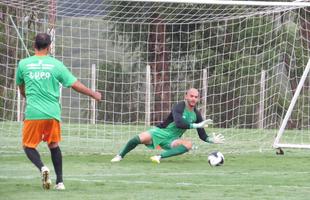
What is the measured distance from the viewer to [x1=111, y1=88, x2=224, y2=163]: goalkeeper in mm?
15031

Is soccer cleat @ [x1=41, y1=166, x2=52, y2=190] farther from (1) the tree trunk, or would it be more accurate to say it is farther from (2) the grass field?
(1) the tree trunk

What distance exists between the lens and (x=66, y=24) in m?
20.0

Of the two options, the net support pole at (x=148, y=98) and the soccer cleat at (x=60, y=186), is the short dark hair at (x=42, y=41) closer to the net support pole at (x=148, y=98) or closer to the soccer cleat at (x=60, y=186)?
the soccer cleat at (x=60, y=186)

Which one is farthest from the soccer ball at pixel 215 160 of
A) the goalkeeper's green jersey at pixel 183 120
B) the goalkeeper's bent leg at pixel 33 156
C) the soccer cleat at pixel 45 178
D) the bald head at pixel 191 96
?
the soccer cleat at pixel 45 178

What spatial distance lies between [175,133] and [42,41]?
482 cm

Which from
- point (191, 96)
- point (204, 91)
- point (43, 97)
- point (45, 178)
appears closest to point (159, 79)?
point (204, 91)

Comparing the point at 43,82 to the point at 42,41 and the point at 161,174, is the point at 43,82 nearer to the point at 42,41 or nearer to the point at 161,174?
the point at 42,41

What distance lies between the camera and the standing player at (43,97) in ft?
36.4

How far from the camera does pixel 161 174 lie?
13.1 meters

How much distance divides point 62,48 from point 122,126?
9.49 feet

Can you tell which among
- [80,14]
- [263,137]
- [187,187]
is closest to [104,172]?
[187,187]

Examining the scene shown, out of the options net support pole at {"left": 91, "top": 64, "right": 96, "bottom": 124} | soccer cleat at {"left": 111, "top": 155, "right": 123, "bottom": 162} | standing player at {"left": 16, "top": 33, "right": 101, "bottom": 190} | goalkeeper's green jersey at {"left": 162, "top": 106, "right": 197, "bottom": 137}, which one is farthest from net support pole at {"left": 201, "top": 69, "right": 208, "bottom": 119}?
standing player at {"left": 16, "top": 33, "right": 101, "bottom": 190}

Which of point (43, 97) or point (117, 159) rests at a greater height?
point (43, 97)

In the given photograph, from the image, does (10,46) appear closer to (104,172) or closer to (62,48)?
(62,48)
